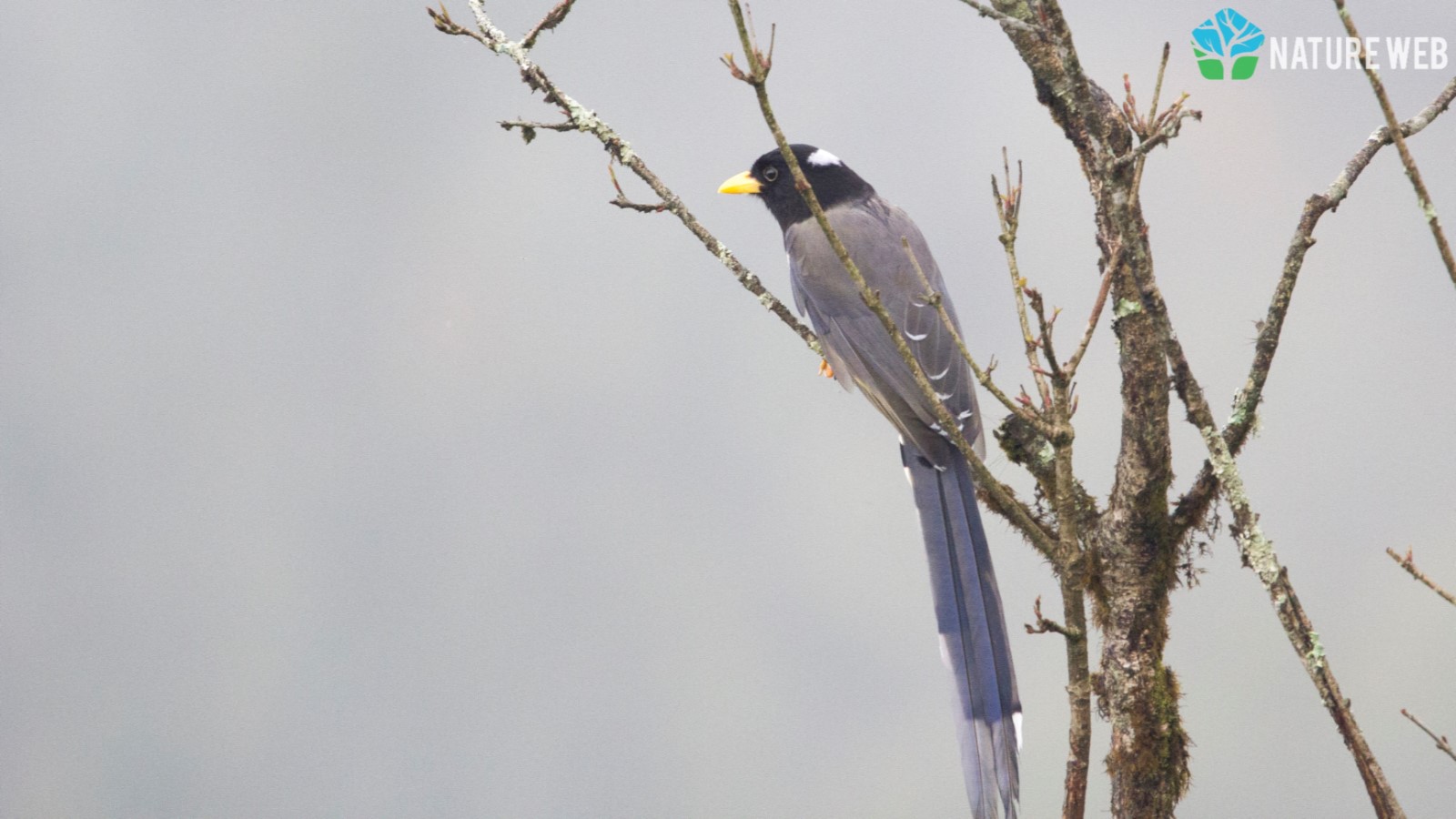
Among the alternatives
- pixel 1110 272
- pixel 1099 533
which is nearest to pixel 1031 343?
pixel 1110 272

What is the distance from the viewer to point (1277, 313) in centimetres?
204

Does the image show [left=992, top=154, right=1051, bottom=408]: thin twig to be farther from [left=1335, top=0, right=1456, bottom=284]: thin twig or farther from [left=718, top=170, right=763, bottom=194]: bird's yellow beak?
[left=718, top=170, right=763, bottom=194]: bird's yellow beak

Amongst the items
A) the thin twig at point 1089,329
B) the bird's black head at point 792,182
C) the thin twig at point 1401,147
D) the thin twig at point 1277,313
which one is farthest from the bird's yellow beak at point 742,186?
the thin twig at point 1401,147

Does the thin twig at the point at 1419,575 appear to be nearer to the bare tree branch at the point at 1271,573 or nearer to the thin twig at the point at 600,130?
the bare tree branch at the point at 1271,573

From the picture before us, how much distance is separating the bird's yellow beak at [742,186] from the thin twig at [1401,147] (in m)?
A: 1.74

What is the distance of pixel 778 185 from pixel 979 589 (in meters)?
1.20

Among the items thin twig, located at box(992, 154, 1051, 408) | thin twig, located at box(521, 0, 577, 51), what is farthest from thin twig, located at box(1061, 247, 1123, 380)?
thin twig, located at box(521, 0, 577, 51)

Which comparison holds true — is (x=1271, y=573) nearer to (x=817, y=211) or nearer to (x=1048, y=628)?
(x=1048, y=628)

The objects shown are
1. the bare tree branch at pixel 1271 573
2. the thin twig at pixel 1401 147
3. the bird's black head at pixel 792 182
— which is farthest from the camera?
the bird's black head at pixel 792 182

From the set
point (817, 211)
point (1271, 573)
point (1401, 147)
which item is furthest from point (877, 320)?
point (1401, 147)

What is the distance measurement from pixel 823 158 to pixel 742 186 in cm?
21

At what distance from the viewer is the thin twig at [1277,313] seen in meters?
1.87

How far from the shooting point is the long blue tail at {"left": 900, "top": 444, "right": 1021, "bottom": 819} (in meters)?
1.98

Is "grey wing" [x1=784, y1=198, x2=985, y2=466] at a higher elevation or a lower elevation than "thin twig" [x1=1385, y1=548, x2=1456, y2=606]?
higher
